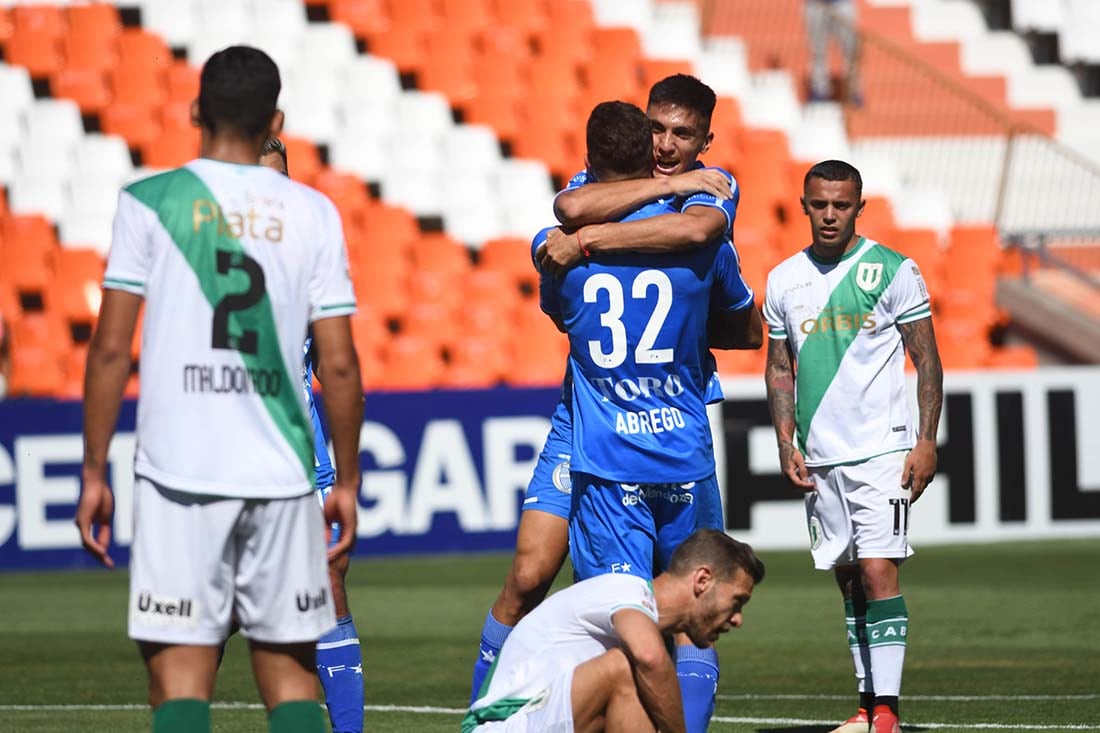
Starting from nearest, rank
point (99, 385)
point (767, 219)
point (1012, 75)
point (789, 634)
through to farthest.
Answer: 1. point (99, 385)
2. point (789, 634)
3. point (767, 219)
4. point (1012, 75)

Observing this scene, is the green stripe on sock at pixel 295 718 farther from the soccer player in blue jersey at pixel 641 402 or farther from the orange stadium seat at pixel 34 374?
the orange stadium seat at pixel 34 374

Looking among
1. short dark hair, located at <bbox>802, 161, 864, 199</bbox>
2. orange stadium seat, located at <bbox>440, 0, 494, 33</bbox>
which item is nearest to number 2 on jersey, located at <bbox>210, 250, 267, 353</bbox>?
short dark hair, located at <bbox>802, 161, 864, 199</bbox>

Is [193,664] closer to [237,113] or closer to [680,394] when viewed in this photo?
[237,113]

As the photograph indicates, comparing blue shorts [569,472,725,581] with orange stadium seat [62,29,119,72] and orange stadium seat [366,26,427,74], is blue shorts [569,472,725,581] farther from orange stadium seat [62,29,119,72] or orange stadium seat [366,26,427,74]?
orange stadium seat [366,26,427,74]

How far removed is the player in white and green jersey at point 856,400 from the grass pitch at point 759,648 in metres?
0.69

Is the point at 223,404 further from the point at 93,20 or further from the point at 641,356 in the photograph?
the point at 93,20

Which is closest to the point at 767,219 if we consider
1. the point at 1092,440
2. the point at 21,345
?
the point at 1092,440

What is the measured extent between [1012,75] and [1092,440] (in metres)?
9.72

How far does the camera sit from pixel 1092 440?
1396cm

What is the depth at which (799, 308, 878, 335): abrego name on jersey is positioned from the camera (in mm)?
7129

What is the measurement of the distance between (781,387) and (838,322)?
375 millimetres

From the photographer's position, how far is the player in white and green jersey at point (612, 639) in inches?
194

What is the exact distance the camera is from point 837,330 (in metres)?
7.16

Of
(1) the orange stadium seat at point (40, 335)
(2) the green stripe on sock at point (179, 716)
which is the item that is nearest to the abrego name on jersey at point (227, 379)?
(2) the green stripe on sock at point (179, 716)
